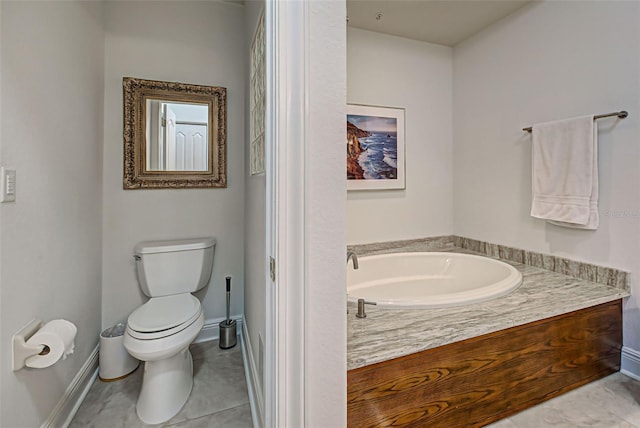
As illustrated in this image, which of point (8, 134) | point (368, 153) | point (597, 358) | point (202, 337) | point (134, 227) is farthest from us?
point (368, 153)

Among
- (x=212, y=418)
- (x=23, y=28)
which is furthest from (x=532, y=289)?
(x=23, y=28)

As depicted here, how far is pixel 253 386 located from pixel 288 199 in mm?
1244

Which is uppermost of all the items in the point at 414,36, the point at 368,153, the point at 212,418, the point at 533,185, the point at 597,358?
the point at 414,36

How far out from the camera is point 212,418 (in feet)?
5.02

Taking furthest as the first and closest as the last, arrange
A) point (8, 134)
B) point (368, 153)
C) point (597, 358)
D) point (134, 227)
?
point (368, 153) < point (134, 227) < point (597, 358) < point (8, 134)

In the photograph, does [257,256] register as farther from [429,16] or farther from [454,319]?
[429,16]

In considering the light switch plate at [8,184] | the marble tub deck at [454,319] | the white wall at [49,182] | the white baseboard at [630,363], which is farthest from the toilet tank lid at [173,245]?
the white baseboard at [630,363]

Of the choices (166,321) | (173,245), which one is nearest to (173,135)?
(173,245)

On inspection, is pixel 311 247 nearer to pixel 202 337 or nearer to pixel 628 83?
pixel 202 337

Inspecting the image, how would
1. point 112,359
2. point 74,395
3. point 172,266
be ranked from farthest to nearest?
point 172,266, point 112,359, point 74,395

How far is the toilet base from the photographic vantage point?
152 cm

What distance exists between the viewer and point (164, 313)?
167 centimetres

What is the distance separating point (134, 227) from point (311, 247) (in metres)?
1.78

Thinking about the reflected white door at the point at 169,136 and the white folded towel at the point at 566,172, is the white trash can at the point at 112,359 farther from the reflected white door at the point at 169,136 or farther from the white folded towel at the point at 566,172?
the white folded towel at the point at 566,172
